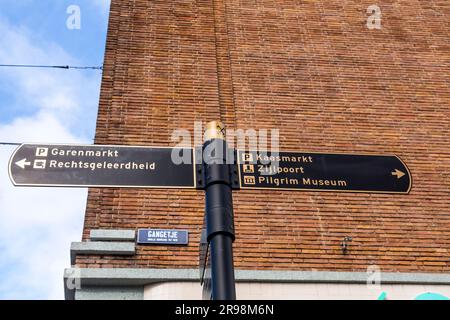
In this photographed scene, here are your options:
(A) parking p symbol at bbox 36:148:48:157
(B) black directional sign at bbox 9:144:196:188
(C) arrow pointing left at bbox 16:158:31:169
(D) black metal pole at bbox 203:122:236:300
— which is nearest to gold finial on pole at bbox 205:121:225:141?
(D) black metal pole at bbox 203:122:236:300

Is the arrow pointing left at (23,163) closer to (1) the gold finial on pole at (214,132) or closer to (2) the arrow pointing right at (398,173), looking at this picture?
(1) the gold finial on pole at (214,132)

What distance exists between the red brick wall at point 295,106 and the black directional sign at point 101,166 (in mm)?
3557

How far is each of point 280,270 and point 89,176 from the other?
4.16 metres

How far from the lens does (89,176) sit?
11.5 feet

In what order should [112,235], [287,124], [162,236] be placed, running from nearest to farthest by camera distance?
1. [112,235]
2. [162,236]
3. [287,124]

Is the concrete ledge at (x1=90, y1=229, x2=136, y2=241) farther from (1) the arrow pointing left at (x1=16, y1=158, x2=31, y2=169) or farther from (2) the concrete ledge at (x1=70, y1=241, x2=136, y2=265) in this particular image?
(1) the arrow pointing left at (x1=16, y1=158, x2=31, y2=169)

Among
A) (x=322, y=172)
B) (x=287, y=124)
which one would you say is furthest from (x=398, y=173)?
(x=287, y=124)

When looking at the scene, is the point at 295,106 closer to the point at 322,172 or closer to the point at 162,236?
the point at 162,236

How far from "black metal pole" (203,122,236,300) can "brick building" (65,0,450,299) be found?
3644 mm

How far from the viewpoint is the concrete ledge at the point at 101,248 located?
6.82 metres

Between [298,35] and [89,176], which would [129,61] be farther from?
[89,176]

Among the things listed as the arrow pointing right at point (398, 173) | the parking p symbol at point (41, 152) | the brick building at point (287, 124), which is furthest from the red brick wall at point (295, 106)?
the arrow pointing right at point (398, 173)

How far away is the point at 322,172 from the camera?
3680 millimetres

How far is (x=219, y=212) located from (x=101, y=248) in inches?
164
